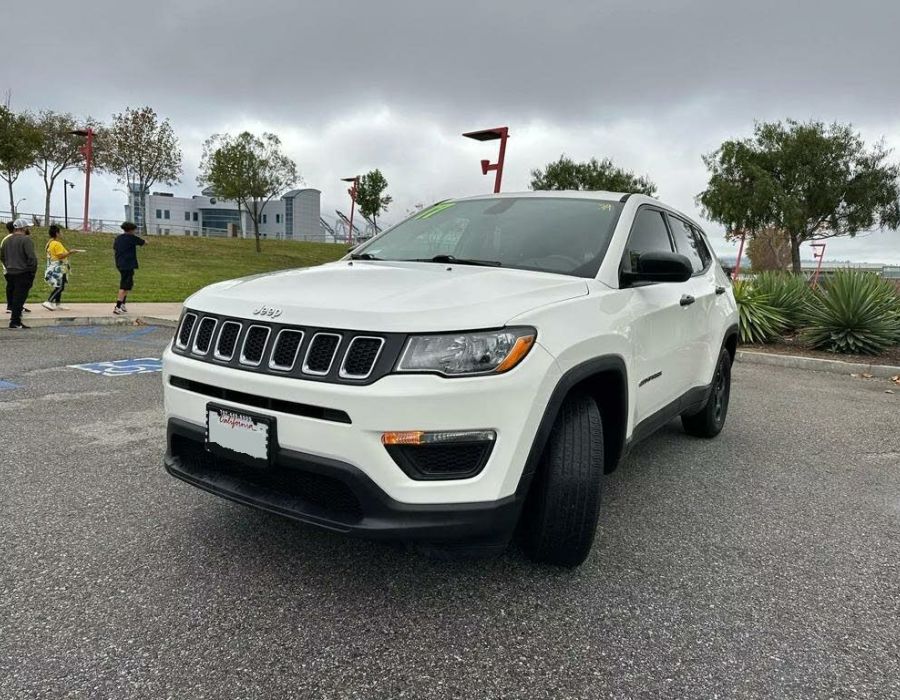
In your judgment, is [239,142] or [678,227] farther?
[239,142]

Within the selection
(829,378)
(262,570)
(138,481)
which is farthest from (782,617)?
(829,378)

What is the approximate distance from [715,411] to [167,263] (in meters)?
26.9

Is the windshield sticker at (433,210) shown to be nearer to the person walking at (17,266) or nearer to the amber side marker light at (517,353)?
the amber side marker light at (517,353)

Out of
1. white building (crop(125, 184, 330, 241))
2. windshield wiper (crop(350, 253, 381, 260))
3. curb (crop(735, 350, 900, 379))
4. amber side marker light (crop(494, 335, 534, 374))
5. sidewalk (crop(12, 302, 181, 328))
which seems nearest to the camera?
amber side marker light (crop(494, 335, 534, 374))

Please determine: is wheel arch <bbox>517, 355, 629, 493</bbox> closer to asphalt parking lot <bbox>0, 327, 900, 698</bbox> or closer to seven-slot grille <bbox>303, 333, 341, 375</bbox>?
asphalt parking lot <bbox>0, 327, 900, 698</bbox>

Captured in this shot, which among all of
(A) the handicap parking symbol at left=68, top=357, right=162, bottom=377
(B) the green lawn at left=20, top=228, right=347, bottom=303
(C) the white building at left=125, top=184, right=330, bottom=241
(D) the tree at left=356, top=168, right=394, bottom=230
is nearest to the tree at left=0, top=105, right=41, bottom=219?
(B) the green lawn at left=20, top=228, right=347, bottom=303

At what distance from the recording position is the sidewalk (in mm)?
11211

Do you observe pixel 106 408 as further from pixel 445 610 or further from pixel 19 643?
pixel 445 610

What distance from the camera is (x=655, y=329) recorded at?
3.42 meters

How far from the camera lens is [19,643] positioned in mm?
2277

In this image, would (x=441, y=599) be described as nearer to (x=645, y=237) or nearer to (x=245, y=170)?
(x=645, y=237)

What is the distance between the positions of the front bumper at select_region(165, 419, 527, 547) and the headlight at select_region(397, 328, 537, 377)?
43cm

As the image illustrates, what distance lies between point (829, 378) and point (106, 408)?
852 cm

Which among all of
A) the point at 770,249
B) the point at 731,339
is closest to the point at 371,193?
the point at 770,249
